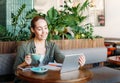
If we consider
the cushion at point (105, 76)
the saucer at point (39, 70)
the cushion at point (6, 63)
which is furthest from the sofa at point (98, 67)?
the saucer at point (39, 70)

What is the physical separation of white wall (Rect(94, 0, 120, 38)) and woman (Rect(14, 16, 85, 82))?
420 cm

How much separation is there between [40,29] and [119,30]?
14.5 ft

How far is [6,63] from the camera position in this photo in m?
2.88

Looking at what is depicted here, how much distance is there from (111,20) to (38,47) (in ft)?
14.7

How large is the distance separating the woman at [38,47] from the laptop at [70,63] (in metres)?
0.36

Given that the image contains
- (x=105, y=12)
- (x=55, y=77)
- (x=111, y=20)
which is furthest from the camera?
(x=105, y=12)

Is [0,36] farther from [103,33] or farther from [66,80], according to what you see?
[103,33]

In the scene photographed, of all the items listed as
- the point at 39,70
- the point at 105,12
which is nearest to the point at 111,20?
the point at 105,12

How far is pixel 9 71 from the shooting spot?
292 cm

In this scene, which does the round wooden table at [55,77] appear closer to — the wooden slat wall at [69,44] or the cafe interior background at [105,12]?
the wooden slat wall at [69,44]

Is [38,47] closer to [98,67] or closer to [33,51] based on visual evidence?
[33,51]

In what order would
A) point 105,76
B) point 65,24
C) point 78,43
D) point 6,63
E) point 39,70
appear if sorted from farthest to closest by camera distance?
point 78,43, point 65,24, point 105,76, point 6,63, point 39,70

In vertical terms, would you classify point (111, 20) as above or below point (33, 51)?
above

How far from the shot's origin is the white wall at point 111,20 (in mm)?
6424
